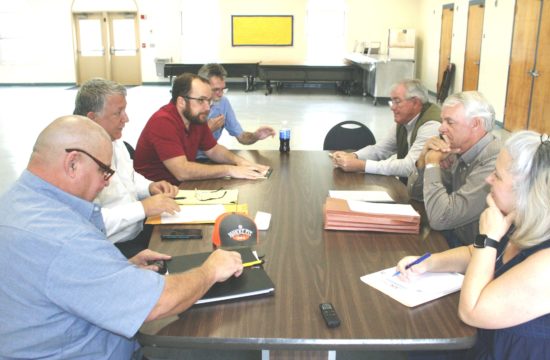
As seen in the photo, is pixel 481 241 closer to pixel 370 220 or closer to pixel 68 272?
pixel 370 220

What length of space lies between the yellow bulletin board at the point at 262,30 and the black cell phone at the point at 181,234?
46.8ft

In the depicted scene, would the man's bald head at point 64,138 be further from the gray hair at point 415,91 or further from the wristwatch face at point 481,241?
the gray hair at point 415,91

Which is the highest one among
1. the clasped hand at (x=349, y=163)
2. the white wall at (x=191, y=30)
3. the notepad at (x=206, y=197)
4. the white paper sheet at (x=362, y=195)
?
the white wall at (x=191, y=30)

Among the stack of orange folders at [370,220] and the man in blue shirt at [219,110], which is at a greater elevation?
the man in blue shirt at [219,110]

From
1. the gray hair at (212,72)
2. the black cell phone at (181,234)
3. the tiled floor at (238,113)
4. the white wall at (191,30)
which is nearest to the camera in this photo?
the black cell phone at (181,234)

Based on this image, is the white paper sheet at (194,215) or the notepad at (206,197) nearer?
the white paper sheet at (194,215)

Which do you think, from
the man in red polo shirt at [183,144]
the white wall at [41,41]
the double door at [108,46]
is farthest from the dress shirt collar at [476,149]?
the white wall at [41,41]

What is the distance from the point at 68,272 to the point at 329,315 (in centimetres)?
65

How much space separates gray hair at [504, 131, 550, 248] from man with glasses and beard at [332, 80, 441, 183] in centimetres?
147

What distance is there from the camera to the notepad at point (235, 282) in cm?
143

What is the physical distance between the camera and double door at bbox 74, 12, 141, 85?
1552 cm

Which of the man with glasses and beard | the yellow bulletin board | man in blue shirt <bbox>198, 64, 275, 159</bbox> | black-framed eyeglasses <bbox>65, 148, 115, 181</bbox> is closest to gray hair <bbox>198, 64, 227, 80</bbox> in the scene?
man in blue shirt <bbox>198, 64, 275, 159</bbox>

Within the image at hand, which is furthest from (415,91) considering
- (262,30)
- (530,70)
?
(262,30)

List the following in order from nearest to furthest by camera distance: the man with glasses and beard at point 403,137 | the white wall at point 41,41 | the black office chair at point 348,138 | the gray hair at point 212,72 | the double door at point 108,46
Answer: the man with glasses and beard at point 403,137 → the black office chair at point 348,138 → the gray hair at point 212,72 → the white wall at point 41,41 → the double door at point 108,46
